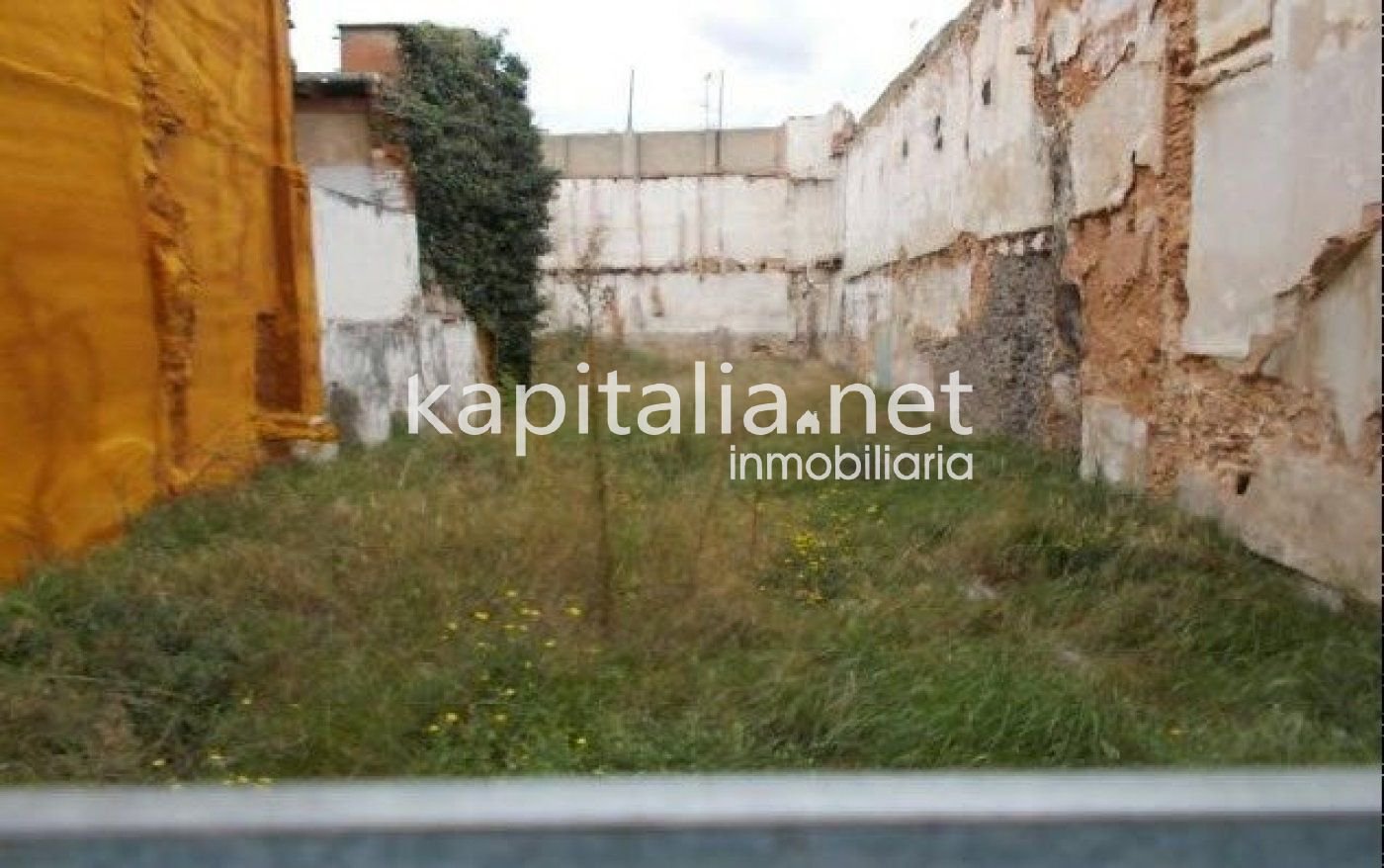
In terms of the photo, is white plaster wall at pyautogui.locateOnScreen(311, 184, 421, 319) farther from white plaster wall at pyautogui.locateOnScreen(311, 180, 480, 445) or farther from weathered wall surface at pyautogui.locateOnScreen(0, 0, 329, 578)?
weathered wall surface at pyautogui.locateOnScreen(0, 0, 329, 578)

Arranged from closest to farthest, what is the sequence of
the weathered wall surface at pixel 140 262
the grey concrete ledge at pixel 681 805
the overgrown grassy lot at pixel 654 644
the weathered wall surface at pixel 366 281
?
1. the grey concrete ledge at pixel 681 805
2. the overgrown grassy lot at pixel 654 644
3. the weathered wall surface at pixel 140 262
4. the weathered wall surface at pixel 366 281

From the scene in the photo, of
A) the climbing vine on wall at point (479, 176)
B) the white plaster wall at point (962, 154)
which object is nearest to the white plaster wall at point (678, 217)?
the white plaster wall at point (962, 154)

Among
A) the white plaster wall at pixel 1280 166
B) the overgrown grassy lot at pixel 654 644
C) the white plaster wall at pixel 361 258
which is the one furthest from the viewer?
the white plaster wall at pixel 361 258

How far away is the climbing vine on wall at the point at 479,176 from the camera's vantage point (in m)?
10.9

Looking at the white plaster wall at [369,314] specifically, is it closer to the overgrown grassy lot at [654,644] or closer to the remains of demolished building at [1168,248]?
the remains of demolished building at [1168,248]

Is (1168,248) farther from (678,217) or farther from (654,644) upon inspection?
(678,217)

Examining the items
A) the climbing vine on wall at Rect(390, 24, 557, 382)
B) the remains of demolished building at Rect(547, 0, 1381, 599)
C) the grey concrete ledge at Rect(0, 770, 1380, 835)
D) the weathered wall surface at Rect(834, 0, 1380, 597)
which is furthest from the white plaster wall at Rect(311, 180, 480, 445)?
the grey concrete ledge at Rect(0, 770, 1380, 835)

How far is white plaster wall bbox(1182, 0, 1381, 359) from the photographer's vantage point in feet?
10.8

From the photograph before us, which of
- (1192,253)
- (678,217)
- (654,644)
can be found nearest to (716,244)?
(678,217)

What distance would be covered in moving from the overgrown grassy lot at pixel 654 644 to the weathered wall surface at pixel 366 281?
282 centimetres

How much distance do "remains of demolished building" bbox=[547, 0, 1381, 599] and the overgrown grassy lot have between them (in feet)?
1.42

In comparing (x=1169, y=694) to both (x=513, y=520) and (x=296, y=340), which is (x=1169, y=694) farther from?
(x=296, y=340)

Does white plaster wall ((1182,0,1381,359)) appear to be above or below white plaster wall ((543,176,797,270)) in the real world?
below

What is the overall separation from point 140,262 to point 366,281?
165 inches
